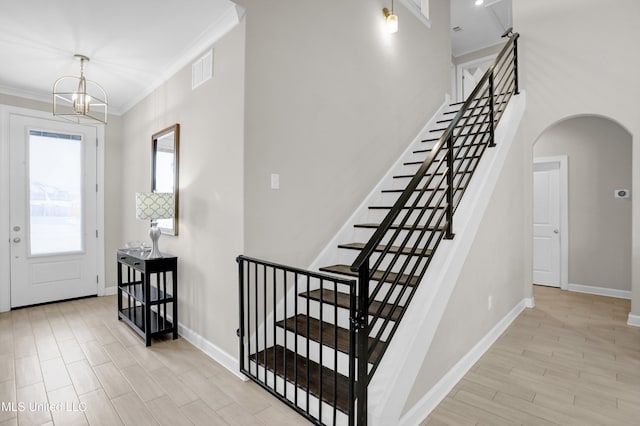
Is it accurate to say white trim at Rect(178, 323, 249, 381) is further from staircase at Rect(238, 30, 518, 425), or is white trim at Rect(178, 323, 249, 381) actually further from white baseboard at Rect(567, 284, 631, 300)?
white baseboard at Rect(567, 284, 631, 300)

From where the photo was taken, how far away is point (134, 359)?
2.76 m

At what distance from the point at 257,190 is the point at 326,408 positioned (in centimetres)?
154

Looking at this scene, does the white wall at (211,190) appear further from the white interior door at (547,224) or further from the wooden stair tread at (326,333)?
the white interior door at (547,224)

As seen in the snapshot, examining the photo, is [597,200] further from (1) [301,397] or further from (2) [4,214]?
(2) [4,214]

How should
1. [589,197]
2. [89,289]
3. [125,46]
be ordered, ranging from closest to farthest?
[125,46] < [89,289] < [589,197]

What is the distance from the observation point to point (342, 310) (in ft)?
8.41

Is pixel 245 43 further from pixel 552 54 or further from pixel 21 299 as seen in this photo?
pixel 21 299

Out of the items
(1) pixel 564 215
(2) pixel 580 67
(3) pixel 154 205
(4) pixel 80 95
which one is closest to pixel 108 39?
(4) pixel 80 95

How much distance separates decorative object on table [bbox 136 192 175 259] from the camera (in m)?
3.08

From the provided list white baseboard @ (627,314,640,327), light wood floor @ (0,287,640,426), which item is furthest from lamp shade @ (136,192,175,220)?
white baseboard @ (627,314,640,327)

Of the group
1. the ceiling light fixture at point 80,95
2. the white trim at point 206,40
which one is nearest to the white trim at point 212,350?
the ceiling light fixture at point 80,95

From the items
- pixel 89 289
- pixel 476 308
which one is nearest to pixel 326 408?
pixel 476 308

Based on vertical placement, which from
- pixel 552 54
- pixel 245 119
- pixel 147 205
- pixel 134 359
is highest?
pixel 552 54

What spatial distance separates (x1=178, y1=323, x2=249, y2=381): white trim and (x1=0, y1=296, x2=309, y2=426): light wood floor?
44mm
